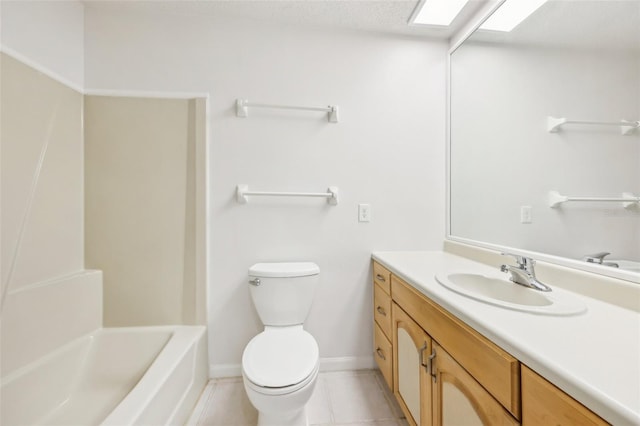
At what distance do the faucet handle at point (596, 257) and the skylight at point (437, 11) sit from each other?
1.45 metres

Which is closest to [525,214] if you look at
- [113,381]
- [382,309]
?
[382,309]

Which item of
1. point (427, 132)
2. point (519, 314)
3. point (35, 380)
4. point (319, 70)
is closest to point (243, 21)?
point (319, 70)

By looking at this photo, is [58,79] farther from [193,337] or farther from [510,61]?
[510,61]

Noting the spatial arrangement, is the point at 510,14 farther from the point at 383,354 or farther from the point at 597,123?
the point at 383,354

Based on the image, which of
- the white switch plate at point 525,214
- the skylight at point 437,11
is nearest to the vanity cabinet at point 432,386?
the white switch plate at point 525,214

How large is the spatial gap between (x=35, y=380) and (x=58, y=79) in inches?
59.4

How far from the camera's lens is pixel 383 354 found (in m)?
1.50

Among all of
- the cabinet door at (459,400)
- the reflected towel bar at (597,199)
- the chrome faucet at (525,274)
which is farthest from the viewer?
the chrome faucet at (525,274)

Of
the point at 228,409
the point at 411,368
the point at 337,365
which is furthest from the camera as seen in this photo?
the point at 337,365

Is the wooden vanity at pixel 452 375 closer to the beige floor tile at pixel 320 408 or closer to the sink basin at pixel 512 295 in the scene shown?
the sink basin at pixel 512 295

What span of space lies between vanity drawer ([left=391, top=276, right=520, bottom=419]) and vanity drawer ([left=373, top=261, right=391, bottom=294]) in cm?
32

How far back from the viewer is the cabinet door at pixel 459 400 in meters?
0.66

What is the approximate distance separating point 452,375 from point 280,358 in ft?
2.30

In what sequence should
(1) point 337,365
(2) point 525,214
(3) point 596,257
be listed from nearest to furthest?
1. (3) point 596,257
2. (2) point 525,214
3. (1) point 337,365
